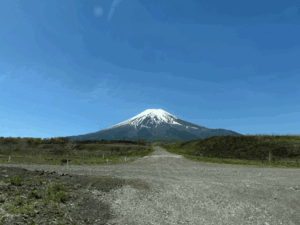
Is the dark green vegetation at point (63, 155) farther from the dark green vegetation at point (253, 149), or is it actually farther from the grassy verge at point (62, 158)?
the dark green vegetation at point (253, 149)

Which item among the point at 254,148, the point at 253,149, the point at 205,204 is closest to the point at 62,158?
the point at 205,204

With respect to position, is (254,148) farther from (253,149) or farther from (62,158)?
(62,158)

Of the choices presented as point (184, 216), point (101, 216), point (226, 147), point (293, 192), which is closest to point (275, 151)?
point (226, 147)

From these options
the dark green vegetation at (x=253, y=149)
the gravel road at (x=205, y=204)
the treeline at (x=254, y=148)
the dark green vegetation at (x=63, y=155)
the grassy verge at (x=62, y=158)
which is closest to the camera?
the gravel road at (x=205, y=204)

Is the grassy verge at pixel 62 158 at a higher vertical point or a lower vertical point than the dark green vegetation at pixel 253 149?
lower

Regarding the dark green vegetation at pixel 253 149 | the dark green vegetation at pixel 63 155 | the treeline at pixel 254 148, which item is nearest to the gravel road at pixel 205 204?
the dark green vegetation at pixel 63 155

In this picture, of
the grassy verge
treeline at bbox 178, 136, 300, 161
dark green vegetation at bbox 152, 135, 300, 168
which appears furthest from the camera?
treeline at bbox 178, 136, 300, 161

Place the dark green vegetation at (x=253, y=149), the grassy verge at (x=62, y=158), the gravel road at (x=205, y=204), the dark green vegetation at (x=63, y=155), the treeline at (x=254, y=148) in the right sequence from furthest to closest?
the treeline at (x=254, y=148) < the dark green vegetation at (x=253, y=149) < the dark green vegetation at (x=63, y=155) < the grassy verge at (x=62, y=158) < the gravel road at (x=205, y=204)

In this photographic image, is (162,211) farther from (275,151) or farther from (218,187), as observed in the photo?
(275,151)

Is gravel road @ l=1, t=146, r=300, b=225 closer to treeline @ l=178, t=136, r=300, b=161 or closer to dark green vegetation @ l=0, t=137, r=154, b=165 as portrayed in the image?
dark green vegetation @ l=0, t=137, r=154, b=165

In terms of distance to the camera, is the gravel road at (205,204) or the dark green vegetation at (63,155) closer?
the gravel road at (205,204)

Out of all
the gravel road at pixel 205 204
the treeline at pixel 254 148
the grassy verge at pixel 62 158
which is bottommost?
the grassy verge at pixel 62 158

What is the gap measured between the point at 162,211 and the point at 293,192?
10308mm

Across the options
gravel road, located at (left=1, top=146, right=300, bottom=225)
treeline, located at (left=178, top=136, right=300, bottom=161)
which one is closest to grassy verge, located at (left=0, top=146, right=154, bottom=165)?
gravel road, located at (left=1, top=146, right=300, bottom=225)
